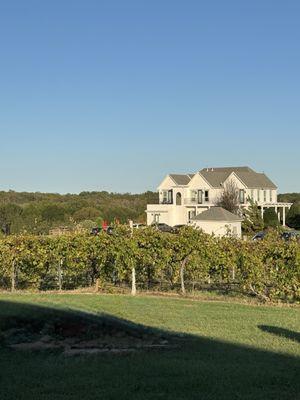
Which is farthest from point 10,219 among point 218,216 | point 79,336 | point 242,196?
point 79,336

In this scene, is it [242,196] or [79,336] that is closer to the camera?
[79,336]

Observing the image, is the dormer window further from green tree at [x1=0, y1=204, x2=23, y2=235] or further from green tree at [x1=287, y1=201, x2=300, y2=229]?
green tree at [x1=0, y1=204, x2=23, y2=235]

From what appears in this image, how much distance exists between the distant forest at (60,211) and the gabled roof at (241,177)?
875 cm

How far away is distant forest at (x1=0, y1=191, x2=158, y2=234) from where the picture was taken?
44.1m

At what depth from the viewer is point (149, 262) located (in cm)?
1609

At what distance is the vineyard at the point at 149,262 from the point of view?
14763mm

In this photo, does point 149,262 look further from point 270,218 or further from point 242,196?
point 242,196

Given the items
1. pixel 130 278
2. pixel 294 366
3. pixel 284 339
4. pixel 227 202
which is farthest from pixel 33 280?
pixel 227 202

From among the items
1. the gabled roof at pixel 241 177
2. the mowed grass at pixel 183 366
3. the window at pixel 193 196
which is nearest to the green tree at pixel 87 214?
the window at pixel 193 196

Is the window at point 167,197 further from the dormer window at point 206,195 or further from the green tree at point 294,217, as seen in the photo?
A: the green tree at point 294,217

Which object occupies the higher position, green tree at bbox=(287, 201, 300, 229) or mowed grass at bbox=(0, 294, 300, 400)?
green tree at bbox=(287, 201, 300, 229)

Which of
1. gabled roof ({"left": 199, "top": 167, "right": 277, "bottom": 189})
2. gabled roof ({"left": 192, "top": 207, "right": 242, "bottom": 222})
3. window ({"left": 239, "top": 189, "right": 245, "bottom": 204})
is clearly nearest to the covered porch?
window ({"left": 239, "top": 189, "right": 245, "bottom": 204})

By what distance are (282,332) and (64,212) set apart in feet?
175

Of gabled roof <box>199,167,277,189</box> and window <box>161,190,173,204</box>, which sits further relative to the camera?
window <box>161,190,173,204</box>
